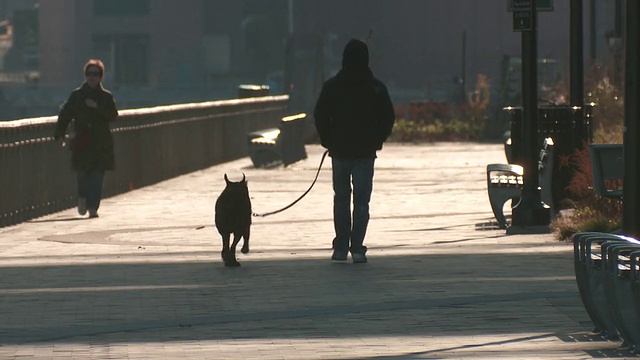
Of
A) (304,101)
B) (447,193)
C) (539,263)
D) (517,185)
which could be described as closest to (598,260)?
(539,263)

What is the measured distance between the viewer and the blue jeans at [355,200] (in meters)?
13.9

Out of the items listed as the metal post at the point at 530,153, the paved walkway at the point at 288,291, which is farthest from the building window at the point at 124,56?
the metal post at the point at 530,153

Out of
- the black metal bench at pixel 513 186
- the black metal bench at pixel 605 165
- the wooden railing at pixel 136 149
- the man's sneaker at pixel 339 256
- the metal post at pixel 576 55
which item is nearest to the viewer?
the man's sneaker at pixel 339 256

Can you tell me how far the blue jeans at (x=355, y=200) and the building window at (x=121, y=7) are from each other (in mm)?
69065

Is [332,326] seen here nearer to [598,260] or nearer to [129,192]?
[598,260]

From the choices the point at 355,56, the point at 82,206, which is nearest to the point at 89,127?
the point at 82,206

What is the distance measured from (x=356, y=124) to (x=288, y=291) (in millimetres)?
2341

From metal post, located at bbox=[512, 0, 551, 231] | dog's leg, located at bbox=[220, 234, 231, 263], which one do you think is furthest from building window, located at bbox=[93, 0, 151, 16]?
dog's leg, located at bbox=[220, 234, 231, 263]

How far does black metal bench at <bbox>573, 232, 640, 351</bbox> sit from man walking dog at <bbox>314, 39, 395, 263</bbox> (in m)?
4.15

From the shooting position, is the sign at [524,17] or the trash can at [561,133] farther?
the trash can at [561,133]

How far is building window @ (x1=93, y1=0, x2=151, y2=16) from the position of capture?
81.9 metres

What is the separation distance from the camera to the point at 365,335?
32.3ft

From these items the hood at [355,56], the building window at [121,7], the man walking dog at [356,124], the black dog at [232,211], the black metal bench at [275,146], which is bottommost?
the black metal bench at [275,146]

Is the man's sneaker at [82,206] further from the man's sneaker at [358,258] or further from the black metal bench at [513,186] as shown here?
the man's sneaker at [358,258]
